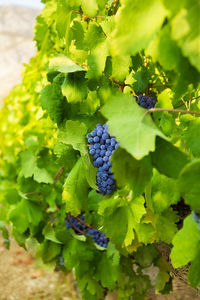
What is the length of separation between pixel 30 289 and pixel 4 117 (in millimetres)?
1565

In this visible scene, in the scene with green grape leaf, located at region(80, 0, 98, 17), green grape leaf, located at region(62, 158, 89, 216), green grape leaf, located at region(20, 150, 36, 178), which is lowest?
green grape leaf, located at region(20, 150, 36, 178)

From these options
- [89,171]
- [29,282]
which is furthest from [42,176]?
[29,282]

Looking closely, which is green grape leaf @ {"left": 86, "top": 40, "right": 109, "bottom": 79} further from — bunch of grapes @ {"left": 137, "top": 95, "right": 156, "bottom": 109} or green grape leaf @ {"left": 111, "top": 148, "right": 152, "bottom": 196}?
green grape leaf @ {"left": 111, "top": 148, "right": 152, "bottom": 196}

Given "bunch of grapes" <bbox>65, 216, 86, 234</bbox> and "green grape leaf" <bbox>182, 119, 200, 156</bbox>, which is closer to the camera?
"green grape leaf" <bbox>182, 119, 200, 156</bbox>

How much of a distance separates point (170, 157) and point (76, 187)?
1.24 ft

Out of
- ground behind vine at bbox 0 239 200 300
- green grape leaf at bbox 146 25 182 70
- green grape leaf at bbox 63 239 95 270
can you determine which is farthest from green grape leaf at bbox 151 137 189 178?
ground behind vine at bbox 0 239 200 300

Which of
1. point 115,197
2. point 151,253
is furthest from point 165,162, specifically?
point 151,253

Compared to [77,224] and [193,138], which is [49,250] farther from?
[193,138]

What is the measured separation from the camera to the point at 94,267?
1.59 m

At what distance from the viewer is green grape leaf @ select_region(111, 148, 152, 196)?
535 mm

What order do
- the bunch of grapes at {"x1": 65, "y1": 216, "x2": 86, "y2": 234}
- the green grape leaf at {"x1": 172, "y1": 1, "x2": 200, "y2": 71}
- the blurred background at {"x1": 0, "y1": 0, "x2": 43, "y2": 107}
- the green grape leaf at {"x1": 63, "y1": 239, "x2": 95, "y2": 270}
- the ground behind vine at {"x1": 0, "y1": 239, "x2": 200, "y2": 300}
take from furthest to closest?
1. the blurred background at {"x1": 0, "y1": 0, "x2": 43, "y2": 107}
2. the ground behind vine at {"x1": 0, "y1": 239, "x2": 200, "y2": 300}
3. the bunch of grapes at {"x1": 65, "y1": 216, "x2": 86, "y2": 234}
4. the green grape leaf at {"x1": 63, "y1": 239, "x2": 95, "y2": 270}
5. the green grape leaf at {"x1": 172, "y1": 1, "x2": 200, "y2": 71}

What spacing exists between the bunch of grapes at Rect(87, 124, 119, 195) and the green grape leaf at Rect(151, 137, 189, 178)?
25cm

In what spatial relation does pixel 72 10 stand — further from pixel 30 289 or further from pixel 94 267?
pixel 30 289

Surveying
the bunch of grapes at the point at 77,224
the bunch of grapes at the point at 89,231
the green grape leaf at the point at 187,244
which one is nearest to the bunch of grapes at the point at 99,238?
the bunch of grapes at the point at 89,231
